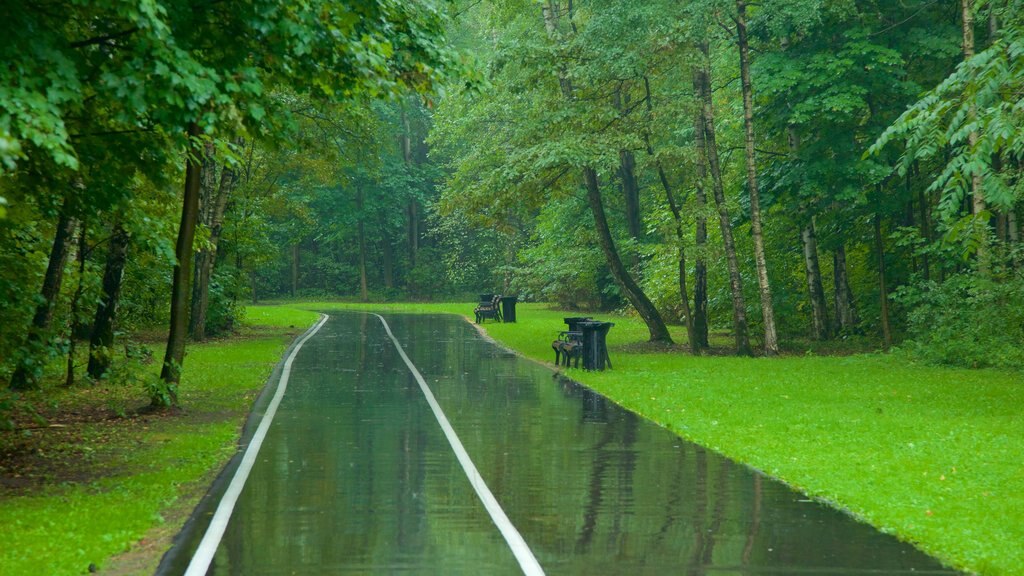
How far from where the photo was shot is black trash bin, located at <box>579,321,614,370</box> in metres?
23.8

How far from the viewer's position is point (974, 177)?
24.5 meters

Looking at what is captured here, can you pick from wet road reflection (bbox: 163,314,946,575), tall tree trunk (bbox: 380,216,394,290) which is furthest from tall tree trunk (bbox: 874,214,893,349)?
tall tree trunk (bbox: 380,216,394,290)

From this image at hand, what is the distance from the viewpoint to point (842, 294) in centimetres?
3316

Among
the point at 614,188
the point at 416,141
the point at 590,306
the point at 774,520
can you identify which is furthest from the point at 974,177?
the point at 416,141

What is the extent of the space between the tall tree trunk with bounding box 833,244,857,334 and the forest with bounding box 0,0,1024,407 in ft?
0.28

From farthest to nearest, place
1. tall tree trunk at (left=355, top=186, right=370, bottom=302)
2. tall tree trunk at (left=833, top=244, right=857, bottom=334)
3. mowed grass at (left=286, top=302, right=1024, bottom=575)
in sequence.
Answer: tall tree trunk at (left=355, top=186, right=370, bottom=302), tall tree trunk at (left=833, top=244, right=857, bottom=334), mowed grass at (left=286, top=302, right=1024, bottom=575)

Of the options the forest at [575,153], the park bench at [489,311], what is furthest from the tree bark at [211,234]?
the park bench at [489,311]

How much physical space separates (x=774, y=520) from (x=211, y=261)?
25309 millimetres

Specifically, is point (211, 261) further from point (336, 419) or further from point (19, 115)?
point (19, 115)

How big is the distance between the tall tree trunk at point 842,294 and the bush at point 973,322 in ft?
21.3

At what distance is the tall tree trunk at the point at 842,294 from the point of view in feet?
107

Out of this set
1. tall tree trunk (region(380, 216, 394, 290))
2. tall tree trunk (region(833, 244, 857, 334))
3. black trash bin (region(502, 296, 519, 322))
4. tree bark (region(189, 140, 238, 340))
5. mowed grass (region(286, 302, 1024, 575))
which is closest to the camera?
mowed grass (region(286, 302, 1024, 575))

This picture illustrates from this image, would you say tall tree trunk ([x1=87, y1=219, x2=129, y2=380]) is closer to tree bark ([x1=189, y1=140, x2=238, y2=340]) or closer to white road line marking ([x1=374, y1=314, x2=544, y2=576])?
white road line marking ([x1=374, y1=314, x2=544, y2=576])

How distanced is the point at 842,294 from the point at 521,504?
25.5 m
